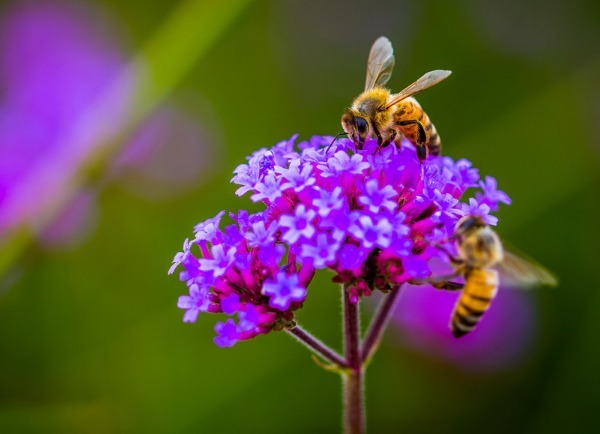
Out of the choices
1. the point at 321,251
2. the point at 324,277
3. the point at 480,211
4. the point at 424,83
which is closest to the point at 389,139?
the point at 424,83

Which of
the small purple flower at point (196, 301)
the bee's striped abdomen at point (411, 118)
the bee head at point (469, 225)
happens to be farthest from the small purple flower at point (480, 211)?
the small purple flower at point (196, 301)

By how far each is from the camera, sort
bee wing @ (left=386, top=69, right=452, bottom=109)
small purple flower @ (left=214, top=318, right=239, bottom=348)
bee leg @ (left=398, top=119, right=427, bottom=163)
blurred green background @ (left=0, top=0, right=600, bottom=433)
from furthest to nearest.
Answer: blurred green background @ (left=0, top=0, right=600, bottom=433)
bee leg @ (left=398, top=119, right=427, bottom=163)
bee wing @ (left=386, top=69, right=452, bottom=109)
small purple flower @ (left=214, top=318, right=239, bottom=348)

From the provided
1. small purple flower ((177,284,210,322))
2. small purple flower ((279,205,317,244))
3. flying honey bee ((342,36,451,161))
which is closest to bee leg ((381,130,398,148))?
flying honey bee ((342,36,451,161))

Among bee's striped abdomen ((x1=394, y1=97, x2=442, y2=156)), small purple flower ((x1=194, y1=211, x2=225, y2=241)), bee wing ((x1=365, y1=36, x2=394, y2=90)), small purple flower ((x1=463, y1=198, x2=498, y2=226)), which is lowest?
small purple flower ((x1=194, y1=211, x2=225, y2=241))

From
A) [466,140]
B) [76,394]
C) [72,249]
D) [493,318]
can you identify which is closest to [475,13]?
[466,140]

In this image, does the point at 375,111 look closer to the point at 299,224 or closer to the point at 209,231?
the point at 299,224

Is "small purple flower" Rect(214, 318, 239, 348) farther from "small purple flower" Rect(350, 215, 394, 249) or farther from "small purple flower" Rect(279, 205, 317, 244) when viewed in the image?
"small purple flower" Rect(350, 215, 394, 249)

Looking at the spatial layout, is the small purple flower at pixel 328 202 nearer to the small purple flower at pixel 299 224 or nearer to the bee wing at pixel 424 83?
the small purple flower at pixel 299 224

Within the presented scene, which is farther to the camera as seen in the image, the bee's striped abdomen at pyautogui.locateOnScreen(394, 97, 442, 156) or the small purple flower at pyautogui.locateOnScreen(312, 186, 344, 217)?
the bee's striped abdomen at pyautogui.locateOnScreen(394, 97, 442, 156)
